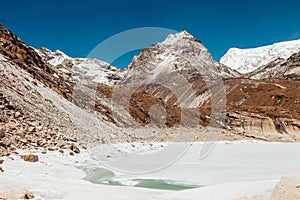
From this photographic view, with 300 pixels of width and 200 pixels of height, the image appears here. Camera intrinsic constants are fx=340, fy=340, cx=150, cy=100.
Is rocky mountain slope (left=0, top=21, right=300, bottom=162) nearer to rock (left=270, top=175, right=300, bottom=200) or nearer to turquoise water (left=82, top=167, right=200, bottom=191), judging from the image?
turquoise water (left=82, top=167, right=200, bottom=191)

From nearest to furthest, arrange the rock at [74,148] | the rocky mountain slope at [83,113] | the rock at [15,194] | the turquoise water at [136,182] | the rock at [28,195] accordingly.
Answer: the rock at [15,194]
the rock at [28,195]
the turquoise water at [136,182]
the rock at [74,148]
the rocky mountain slope at [83,113]

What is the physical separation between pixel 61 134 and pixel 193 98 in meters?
93.2

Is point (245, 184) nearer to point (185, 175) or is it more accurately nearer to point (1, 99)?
point (185, 175)

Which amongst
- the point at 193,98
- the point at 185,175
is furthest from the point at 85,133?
the point at 193,98

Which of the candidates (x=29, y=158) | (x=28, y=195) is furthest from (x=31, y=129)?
(x=28, y=195)

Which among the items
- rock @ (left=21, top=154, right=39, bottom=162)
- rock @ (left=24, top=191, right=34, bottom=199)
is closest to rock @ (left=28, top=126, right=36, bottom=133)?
rock @ (left=21, top=154, right=39, bottom=162)

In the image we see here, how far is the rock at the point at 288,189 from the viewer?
6.45 metres

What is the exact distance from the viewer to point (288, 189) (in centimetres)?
659

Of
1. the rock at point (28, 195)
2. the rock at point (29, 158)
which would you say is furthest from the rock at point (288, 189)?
the rock at point (29, 158)

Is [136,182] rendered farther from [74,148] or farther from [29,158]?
[74,148]

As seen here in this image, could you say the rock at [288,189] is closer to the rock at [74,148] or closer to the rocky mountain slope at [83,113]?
the rocky mountain slope at [83,113]

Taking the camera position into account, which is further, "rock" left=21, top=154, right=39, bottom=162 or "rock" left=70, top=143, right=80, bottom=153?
"rock" left=70, top=143, right=80, bottom=153

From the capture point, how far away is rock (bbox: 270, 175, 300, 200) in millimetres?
6447

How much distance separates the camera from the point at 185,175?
13992mm
